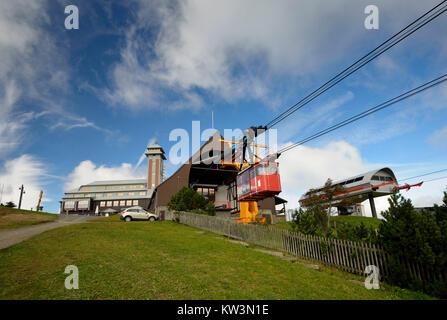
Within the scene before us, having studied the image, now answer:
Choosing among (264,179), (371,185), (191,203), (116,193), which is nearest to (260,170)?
(264,179)

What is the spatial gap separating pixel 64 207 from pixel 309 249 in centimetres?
7250

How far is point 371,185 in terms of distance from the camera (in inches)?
1252

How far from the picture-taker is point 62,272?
7.20 m

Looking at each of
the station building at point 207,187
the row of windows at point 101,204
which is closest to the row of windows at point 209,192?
the station building at point 207,187

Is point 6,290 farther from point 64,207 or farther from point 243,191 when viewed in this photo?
point 64,207

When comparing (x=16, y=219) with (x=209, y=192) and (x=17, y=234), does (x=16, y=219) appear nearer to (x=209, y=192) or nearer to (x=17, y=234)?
(x=17, y=234)

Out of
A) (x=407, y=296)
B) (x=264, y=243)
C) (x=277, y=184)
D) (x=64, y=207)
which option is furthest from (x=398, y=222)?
(x=64, y=207)

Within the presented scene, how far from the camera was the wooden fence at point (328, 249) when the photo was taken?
910 cm

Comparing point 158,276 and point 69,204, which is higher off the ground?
point 69,204

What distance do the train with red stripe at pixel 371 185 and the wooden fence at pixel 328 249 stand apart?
1685 cm

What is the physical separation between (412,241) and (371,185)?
2730 centimetres

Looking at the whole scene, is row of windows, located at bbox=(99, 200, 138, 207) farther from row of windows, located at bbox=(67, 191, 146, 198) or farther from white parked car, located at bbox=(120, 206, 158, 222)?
white parked car, located at bbox=(120, 206, 158, 222)

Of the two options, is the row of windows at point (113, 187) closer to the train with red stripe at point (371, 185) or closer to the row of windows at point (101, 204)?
the row of windows at point (101, 204)
